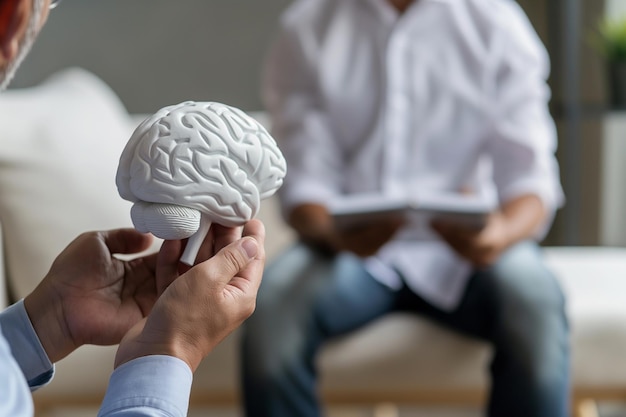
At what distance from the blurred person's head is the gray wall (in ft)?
5.48

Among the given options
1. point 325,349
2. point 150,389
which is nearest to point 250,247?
point 150,389

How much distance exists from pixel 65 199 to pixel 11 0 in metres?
0.99

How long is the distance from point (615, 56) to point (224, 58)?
919 mm

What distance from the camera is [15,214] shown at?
138 centimetres

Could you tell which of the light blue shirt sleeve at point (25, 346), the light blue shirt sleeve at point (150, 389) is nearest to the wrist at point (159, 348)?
the light blue shirt sleeve at point (150, 389)

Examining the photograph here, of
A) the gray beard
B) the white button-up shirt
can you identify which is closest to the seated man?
the white button-up shirt

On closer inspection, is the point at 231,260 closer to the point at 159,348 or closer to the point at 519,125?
the point at 159,348

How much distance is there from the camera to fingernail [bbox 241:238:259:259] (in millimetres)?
681

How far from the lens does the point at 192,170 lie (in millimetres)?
689

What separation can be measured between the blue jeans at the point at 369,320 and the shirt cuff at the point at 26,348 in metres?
0.63

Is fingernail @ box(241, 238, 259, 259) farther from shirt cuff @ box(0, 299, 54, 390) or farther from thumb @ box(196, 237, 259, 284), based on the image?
shirt cuff @ box(0, 299, 54, 390)

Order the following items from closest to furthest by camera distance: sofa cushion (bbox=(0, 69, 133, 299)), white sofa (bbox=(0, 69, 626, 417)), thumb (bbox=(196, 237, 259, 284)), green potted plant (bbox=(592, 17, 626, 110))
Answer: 1. thumb (bbox=(196, 237, 259, 284))
2. sofa cushion (bbox=(0, 69, 133, 299))
3. white sofa (bbox=(0, 69, 626, 417))
4. green potted plant (bbox=(592, 17, 626, 110))

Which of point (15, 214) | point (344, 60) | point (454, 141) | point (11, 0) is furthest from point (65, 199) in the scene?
point (11, 0)

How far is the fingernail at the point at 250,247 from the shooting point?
681 mm
